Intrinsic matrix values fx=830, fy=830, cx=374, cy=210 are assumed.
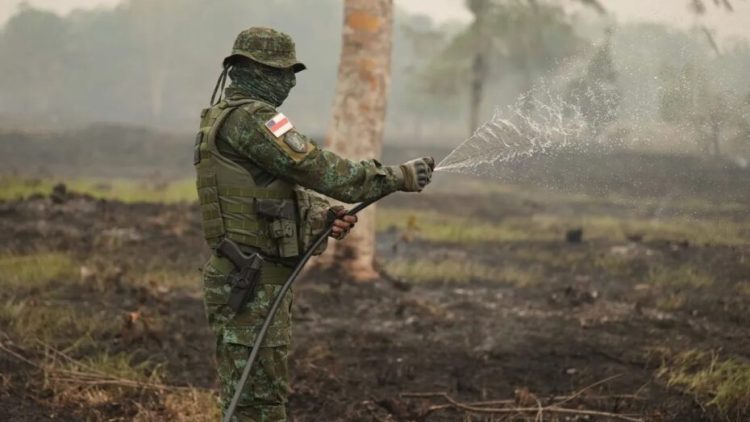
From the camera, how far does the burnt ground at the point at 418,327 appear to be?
5168 mm

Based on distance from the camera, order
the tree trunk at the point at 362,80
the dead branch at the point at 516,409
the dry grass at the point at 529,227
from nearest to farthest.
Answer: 1. the dead branch at the point at 516,409
2. the tree trunk at the point at 362,80
3. the dry grass at the point at 529,227

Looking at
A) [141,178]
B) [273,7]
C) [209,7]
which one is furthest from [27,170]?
[273,7]

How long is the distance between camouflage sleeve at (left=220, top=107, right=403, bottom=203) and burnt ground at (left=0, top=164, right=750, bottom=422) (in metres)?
1.86

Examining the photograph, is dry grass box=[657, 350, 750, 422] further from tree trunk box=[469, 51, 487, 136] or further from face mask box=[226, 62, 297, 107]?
tree trunk box=[469, 51, 487, 136]

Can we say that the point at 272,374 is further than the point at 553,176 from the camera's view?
No

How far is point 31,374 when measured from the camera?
5.42m

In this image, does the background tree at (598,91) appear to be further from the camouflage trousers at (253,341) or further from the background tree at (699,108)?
the camouflage trousers at (253,341)

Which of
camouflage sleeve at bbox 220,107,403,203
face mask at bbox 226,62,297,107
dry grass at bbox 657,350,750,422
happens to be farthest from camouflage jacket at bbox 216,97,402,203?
dry grass at bbox 657,350,750,422

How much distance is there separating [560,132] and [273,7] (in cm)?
6977

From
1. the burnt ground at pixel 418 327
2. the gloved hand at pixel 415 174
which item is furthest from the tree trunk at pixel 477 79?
the gloved hand at pixel 415 174

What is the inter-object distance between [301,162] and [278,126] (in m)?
0.17

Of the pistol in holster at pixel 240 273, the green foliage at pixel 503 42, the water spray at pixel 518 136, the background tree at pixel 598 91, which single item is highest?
the green foliage at pixel 503 42

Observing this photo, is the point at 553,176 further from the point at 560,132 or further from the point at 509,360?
the point at 509,360

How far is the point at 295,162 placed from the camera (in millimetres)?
3402
